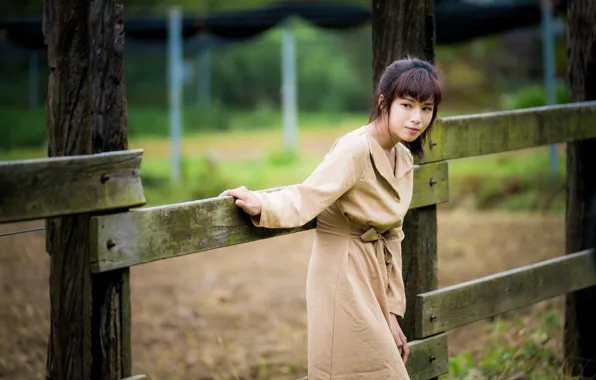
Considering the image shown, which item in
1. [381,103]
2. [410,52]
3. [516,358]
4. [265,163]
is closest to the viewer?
[381,103]

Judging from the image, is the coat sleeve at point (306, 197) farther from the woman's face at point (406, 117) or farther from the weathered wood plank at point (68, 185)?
the weathered wood plank at point (68, 185)

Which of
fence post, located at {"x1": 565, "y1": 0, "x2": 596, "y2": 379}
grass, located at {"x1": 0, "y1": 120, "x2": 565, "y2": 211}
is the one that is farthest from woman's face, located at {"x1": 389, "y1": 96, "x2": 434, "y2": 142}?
grass, located at {"x1": 0, "y1": 120, "x2": 565, "y2": 211}

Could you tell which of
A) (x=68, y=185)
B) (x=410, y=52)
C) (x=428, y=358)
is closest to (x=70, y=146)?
(x=68, y=185)

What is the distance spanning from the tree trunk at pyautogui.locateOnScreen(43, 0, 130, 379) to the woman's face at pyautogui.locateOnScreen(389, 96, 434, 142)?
92cm

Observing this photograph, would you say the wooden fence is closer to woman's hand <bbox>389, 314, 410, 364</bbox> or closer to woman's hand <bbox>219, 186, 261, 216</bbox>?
woman's hand <bbox>219, 186, 261, 216</bbox>

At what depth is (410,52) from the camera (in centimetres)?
338

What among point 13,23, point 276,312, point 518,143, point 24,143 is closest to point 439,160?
point 518,143

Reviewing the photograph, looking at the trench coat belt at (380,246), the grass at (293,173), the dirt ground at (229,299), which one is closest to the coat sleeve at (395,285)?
the trench coat belt at (380,246)

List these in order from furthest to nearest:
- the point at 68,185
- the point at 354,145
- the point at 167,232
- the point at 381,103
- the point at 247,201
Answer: the point at 381,103 < the point at 354,145 < the point at 247,201 < the point at 167,232 < the point at 68,185

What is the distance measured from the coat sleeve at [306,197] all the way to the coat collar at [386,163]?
0.40 ft

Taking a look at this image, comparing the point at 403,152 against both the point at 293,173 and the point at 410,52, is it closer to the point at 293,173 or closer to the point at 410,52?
the point at 410,52

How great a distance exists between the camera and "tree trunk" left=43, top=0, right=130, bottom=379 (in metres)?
2.33

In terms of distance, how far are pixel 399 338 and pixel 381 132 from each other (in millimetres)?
730

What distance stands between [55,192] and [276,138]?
16.6 m
